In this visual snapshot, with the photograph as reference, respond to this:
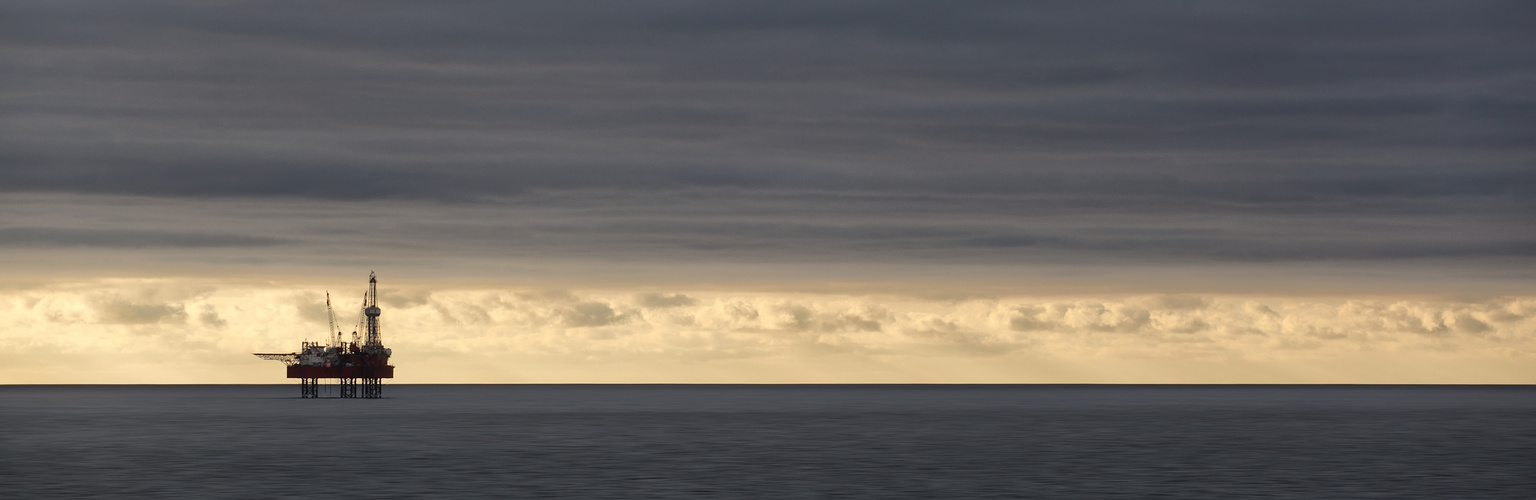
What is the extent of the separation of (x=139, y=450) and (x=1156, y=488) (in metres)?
74.9

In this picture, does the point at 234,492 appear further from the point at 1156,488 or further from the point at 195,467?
the point at 1156,488

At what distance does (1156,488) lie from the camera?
267 ft

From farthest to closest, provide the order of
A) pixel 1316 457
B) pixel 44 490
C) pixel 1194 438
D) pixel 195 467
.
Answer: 1. pixel 1194 438
2. pixel 1316 457
3. pixel 195 467
4. pixel 44 490

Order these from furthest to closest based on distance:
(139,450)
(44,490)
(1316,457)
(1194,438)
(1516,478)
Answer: (1194,438)
(139,450)
(1316,457)
(1516,478)
(44,490)

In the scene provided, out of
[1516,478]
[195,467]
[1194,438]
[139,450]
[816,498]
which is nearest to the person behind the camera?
[816,498]

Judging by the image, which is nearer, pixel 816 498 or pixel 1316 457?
pixel 816 498

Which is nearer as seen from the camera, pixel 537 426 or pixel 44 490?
pixel 44 490

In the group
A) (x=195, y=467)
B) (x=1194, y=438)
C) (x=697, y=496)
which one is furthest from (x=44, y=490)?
(x=1194, y=438)

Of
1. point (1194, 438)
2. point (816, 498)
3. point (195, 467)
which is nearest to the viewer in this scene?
point (816, 498)

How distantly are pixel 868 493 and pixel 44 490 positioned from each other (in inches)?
1576

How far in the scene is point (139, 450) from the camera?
11950 centimetres

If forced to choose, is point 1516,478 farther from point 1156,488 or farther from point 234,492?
point 234,492

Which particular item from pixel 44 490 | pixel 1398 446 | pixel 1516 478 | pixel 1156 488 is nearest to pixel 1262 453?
pixel 1398 446

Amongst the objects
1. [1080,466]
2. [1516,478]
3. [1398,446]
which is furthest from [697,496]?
[1398,446]
